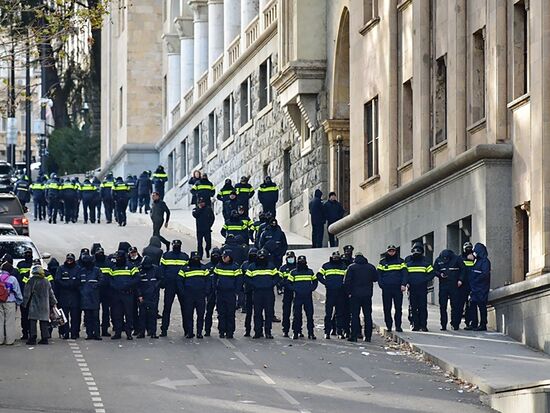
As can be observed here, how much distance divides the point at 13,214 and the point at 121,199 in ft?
31.5

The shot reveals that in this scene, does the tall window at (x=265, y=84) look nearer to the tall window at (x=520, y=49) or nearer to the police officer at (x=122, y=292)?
the tall window at (x=520, y=49)

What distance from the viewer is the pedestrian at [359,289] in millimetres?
31766

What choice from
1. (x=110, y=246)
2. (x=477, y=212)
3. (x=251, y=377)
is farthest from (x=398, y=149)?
(x=251, y=377)

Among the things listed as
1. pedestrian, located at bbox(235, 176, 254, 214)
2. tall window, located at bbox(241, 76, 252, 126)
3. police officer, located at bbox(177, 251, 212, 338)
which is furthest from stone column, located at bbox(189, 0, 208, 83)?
police officer, located at bbox(177, 251, 212, 338)

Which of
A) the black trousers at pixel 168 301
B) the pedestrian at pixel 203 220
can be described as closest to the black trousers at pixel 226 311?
the black trousers at pixel 168 301

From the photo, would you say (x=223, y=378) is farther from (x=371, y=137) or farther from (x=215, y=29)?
(x=215, y=29)

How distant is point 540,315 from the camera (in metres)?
29.7

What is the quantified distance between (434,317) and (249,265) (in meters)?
4.07

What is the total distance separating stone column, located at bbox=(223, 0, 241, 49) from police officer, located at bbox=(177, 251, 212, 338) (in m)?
30.3

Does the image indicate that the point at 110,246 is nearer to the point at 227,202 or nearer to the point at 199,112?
the point at 227,202

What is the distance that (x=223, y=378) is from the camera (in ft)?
89.1

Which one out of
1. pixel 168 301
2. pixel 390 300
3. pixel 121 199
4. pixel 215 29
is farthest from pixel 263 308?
pixel 215 29

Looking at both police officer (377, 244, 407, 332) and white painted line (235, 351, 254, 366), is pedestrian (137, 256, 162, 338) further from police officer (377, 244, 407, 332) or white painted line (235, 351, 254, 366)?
police officer (377, 244, 407, 332)

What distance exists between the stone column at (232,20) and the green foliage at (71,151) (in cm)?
2934
